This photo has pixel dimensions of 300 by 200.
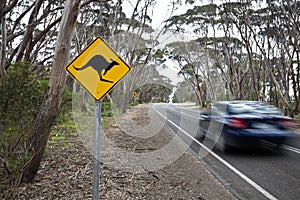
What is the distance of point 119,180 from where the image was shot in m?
5.72

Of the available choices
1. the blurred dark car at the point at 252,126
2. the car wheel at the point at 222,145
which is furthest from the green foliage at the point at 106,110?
the blurred dark car at the point at 252,126

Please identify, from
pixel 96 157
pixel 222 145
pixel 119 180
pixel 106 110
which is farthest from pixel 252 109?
pixel 106 110

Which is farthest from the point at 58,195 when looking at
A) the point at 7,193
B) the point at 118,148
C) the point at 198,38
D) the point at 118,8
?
the point at 198,38

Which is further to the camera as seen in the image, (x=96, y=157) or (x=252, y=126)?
(x=252, y=126)

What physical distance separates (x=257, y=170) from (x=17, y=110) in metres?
5.38

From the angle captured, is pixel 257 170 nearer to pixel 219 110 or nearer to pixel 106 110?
pixel 219 110

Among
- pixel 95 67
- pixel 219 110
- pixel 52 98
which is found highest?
pixel 95 67

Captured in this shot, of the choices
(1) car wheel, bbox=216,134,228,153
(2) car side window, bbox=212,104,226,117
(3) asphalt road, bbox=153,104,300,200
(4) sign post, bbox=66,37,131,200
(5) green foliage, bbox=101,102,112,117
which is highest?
(4) sign post, bbox=66,37,131,200

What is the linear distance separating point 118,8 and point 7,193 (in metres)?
16.1

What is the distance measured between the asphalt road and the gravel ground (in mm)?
305

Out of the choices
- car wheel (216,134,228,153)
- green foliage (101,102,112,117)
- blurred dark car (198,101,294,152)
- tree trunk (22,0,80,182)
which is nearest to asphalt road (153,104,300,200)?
car wheel (216,134,228,153)

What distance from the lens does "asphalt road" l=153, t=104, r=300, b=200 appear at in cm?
507

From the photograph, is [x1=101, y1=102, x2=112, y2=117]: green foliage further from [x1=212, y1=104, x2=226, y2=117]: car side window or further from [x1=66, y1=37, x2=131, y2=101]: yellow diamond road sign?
[x1=66, y1=37, x2=131, y2=101]: yellow diamond road sign

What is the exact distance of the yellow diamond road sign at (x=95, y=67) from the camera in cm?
373
